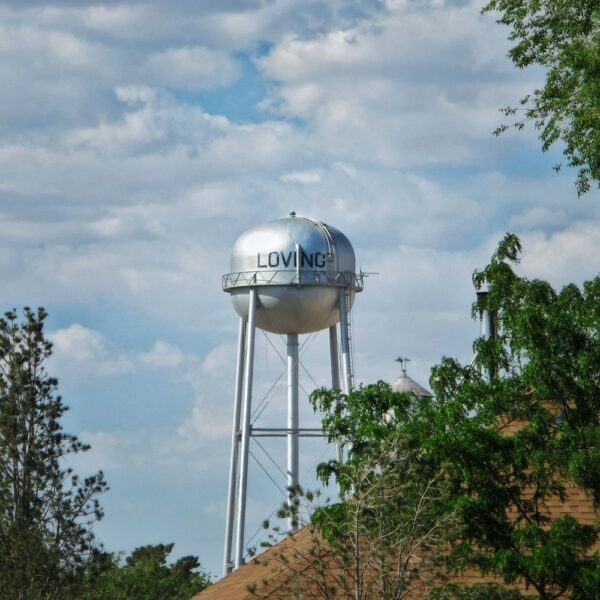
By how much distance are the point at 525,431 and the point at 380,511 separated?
2232 millimetres

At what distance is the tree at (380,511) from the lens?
17359 millimetres

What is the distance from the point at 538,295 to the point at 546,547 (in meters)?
3.50

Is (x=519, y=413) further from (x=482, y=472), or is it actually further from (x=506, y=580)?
(x=506, y=580)

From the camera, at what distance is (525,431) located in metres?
18.3

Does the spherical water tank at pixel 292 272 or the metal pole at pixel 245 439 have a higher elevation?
the spherical water tank at pixel 292 272

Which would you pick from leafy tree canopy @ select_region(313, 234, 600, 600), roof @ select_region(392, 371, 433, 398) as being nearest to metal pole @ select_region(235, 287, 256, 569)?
roof @ select_region(392, 371, 433, 398)

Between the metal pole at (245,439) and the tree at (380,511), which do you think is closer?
the tree at (380,511)

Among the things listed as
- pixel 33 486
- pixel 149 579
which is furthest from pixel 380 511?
pixel 149 579

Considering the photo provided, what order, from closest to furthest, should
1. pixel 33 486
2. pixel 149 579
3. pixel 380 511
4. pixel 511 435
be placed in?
pixel 380 511 < pixel 511 435 < pixel 33 486 < pixel 149 579

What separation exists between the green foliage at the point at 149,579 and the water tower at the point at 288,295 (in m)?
5.81

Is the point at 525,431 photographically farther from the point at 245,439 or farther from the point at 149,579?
the point at 149,579

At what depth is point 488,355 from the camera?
1948 cm

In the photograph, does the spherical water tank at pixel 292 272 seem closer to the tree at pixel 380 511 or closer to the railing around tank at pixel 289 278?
the railing around tank at pixel 289 278

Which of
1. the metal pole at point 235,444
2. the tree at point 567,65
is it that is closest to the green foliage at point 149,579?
the metal pole at point 235,444
